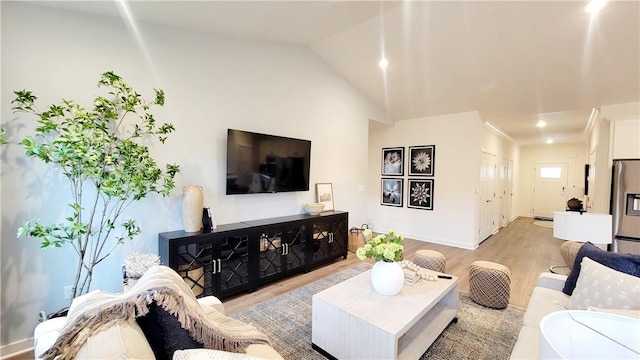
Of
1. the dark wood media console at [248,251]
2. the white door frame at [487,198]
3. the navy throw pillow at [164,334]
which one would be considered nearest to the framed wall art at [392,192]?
the white door frame at [487,198]

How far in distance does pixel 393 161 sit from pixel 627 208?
353cm

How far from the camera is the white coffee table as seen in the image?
5.45ft

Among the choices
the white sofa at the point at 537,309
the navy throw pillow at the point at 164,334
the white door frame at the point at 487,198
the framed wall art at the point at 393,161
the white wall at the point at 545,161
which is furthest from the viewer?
the white wall at the point at 545,161

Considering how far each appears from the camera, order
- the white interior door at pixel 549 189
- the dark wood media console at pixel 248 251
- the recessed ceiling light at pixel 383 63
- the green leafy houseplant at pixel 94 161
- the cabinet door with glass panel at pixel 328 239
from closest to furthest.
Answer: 1. the green leafy houseplant at pixel 94 161
2. the dark wood media console at pixel 248 251
3. the cabinet door with glass panel at pixel 328 239
4. the recessed ceiling light at pixel 383 63
5. the white interior door at pixel 549 189

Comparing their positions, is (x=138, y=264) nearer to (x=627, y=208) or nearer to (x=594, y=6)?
(x=594, y=6)

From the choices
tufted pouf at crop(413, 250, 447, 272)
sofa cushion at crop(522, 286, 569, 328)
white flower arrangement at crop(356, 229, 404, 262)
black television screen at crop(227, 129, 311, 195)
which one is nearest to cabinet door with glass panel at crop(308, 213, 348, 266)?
black television screen at crop(227, 129, 311, 195)

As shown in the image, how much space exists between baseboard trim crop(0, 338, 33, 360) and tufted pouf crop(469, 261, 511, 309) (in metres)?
3.93

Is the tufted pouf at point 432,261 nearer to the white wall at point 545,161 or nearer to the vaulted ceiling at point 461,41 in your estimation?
the vaulted ceiling at point 461,41

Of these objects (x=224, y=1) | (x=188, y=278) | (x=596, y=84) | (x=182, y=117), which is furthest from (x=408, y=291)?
(x=596, y=84)

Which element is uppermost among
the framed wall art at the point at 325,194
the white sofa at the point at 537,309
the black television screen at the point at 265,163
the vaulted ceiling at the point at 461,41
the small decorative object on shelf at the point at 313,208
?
the vaulted ceiling at the point at 461,41

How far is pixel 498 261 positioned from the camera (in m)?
4.32

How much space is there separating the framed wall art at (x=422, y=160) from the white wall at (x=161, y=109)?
1795 mm

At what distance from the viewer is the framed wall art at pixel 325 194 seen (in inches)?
168

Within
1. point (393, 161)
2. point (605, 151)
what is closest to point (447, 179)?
point (393, 161)
